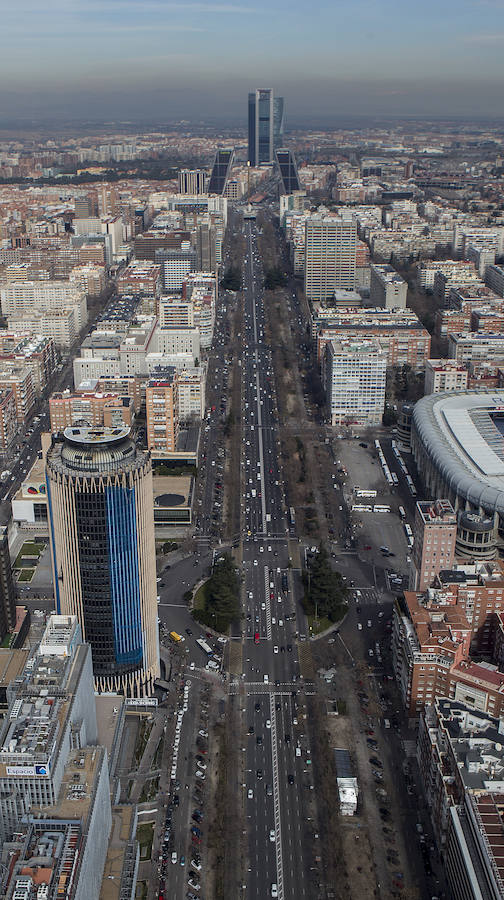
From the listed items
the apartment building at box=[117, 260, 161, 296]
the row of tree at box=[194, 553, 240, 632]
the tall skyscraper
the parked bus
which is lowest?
the parked bus

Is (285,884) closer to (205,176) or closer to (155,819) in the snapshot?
(155,819)

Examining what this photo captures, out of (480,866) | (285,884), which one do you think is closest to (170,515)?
(285,884)

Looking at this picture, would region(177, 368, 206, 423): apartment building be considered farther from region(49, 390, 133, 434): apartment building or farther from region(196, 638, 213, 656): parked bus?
region(196, 638, 213, 656): parked bus

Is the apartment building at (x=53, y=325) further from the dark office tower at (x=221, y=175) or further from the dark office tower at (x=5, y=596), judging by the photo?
the dark office tower at (x=221, y=175)

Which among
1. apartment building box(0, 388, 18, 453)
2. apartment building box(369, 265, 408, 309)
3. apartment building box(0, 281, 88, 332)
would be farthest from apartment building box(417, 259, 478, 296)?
apartment building box(0, 388, 18, 453)

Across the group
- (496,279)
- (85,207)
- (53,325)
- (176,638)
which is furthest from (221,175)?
(176,638)

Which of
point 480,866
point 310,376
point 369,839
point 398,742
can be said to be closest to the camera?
point 480,866
